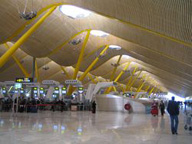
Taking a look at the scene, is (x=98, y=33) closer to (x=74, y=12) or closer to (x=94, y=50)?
(x=94, y=50)

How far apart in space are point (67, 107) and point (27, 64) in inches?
792

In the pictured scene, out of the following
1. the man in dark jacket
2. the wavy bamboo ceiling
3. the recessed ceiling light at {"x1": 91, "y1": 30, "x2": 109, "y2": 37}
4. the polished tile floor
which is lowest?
the polished tile floor

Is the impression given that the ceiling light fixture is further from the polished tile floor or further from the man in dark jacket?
the man in dark jacket

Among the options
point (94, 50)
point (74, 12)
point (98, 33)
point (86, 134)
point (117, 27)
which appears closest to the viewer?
point (86, 134)

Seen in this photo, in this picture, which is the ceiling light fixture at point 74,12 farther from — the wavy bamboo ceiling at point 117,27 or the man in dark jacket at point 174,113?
the man in dark jacket at point 174,113

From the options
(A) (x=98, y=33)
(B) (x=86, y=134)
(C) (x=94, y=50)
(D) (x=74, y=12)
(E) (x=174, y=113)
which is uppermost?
(D) (x=74, y=12)

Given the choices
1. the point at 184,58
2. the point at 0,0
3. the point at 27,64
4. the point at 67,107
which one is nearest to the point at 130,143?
the point at 0,0

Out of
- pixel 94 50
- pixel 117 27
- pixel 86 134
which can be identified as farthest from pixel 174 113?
pixel 94 50

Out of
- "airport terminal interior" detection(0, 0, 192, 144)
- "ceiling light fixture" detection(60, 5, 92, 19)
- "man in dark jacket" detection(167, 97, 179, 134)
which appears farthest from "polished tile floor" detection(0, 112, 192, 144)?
"ceiling light fixture" detection(60, 5, 92, 19)

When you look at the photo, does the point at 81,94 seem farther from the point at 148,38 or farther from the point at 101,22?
the point at 148,38

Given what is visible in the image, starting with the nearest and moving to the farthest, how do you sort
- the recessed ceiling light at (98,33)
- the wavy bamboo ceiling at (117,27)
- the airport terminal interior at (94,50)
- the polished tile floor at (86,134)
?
the polished tile floor at (86,134) → the airport terminal interior at (94,50) → the wavy bamboo ceiling at (117,27) → the recessed ceiling light at (98,33)

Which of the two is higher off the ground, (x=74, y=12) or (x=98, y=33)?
(x=74, y=12)

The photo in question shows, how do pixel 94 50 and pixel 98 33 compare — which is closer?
pixel 98 33

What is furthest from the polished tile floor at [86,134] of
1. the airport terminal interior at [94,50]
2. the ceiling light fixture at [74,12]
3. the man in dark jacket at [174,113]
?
the ceiling light fixture at [74,12]
